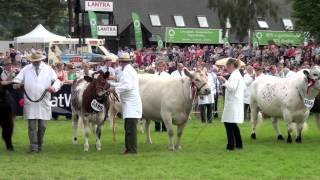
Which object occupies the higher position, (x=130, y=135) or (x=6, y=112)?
(x=6, y=112)

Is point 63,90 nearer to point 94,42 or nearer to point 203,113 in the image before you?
point 203,113

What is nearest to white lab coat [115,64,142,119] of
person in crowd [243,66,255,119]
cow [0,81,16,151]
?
cow [0,81,16,151]

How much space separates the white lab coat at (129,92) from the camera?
14.2 m

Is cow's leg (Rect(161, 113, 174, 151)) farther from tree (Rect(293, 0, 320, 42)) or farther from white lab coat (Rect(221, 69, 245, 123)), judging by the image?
tree (Rect(293, 0, 320, 42))

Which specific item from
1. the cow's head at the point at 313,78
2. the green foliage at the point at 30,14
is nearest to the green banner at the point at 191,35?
the cow's head at the point at 313,78

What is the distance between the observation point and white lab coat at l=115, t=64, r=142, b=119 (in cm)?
1416

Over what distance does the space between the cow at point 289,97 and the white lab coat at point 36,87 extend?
18.7ft

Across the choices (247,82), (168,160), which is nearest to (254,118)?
(247,82)

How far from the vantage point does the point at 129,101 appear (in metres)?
14.3

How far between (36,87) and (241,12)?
182 feet

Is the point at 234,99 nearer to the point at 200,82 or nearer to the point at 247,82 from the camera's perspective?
the point at 200,82

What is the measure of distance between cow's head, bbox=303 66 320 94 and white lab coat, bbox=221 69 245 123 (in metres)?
2.06

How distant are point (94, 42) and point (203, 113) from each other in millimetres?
19861

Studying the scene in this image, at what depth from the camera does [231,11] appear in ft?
225
